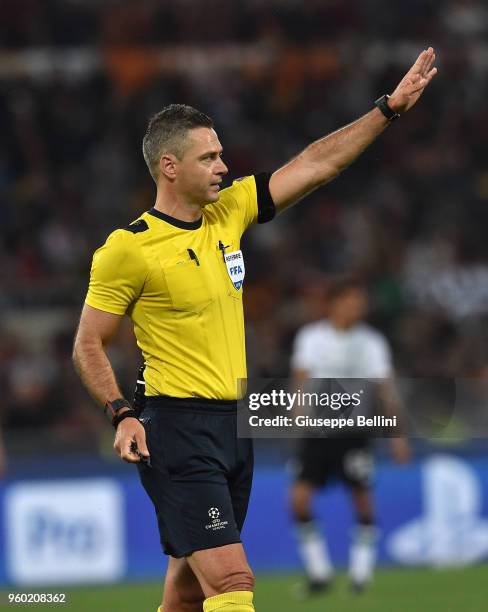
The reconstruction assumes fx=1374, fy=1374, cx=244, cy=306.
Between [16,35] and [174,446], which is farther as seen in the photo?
[16,35]

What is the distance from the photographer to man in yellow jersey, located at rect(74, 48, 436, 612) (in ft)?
17.1

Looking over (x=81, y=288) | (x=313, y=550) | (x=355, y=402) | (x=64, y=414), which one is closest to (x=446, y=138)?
(x=81, y=288)

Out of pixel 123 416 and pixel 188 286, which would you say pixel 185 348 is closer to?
pixel 188 286

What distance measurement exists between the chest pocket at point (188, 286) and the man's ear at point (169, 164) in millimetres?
378

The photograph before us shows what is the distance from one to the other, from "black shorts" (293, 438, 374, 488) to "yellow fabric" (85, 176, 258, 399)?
4701 millimetres

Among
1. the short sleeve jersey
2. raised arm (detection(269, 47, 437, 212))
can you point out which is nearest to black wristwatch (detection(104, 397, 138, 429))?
raised arm (detection(269, 47, 437, 212))

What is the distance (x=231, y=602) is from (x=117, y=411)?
0.83 m

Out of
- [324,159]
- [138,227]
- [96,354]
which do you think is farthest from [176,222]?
[324,159]

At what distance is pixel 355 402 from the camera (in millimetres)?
6074

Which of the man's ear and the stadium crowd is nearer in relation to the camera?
the man's ear

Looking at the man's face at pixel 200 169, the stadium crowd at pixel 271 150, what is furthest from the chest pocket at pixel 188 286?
the stadium crowd at pixel 271 150

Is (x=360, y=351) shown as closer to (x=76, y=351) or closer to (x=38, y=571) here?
(x=38, y=571)

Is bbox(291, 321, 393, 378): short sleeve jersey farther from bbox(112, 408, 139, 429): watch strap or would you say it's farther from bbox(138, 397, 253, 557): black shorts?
bbox(112, 408, 139, 429): watch strap

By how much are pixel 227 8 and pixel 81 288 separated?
431 centimetres
